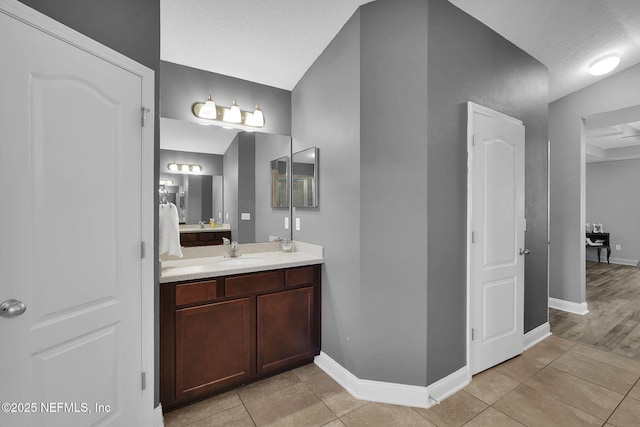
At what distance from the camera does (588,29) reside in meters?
2.45

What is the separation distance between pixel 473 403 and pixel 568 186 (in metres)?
3.18

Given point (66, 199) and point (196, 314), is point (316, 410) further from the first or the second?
point (66, 199)

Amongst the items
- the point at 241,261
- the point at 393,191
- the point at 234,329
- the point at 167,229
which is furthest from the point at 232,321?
the point at 393,191

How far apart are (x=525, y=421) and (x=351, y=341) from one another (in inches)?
45.8

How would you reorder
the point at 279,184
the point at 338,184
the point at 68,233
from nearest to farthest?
the point at 68,233 → the point at 338,184 → the point at 279,184

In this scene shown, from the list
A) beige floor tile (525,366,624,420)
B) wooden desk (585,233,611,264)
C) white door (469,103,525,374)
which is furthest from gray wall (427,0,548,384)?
wooden desk (585,233,611,264)

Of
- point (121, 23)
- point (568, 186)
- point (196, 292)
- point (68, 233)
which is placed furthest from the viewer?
point (568, 186)

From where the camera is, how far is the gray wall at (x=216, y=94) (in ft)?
7.87

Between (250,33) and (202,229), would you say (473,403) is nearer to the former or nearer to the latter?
(202,229)

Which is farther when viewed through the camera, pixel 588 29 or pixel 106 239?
pixel 588 29

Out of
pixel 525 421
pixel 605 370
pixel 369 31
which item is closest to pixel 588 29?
pixel 369 31

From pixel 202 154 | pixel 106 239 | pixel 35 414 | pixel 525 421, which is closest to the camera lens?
pixel 35 414

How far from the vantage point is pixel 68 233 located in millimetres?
1265

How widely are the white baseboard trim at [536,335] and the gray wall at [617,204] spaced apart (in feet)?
18.9
